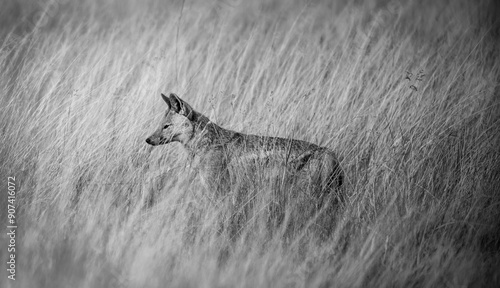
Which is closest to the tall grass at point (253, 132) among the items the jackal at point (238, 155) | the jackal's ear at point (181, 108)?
the jackal at point (238, 155)

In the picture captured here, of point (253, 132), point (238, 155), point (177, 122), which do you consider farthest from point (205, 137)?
point (253, 132)

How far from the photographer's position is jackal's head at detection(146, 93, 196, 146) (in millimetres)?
5344

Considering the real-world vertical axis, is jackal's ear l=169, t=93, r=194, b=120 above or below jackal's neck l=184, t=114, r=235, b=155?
above

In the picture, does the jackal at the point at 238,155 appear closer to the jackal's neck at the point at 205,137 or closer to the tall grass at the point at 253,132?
the jackal's neck at the point at 205,137

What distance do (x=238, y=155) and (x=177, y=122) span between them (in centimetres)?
80

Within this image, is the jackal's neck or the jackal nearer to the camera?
the jackal

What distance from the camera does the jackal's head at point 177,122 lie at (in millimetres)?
5344

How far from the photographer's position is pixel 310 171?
474 centimetres

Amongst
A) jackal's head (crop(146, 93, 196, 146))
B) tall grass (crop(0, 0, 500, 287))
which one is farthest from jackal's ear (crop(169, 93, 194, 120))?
tall grass (crop(0, 0, 500, 287))

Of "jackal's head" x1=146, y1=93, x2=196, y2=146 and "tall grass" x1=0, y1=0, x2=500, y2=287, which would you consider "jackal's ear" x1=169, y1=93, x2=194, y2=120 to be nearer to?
"jackal's head" x1=146, y1=93, x2=196, y2=146

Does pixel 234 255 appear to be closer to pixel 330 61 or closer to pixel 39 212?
pixel 39 212

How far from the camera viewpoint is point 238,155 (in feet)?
16.9

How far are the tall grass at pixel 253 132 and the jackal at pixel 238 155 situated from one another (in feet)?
0.72

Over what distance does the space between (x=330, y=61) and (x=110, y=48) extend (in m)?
3.26
